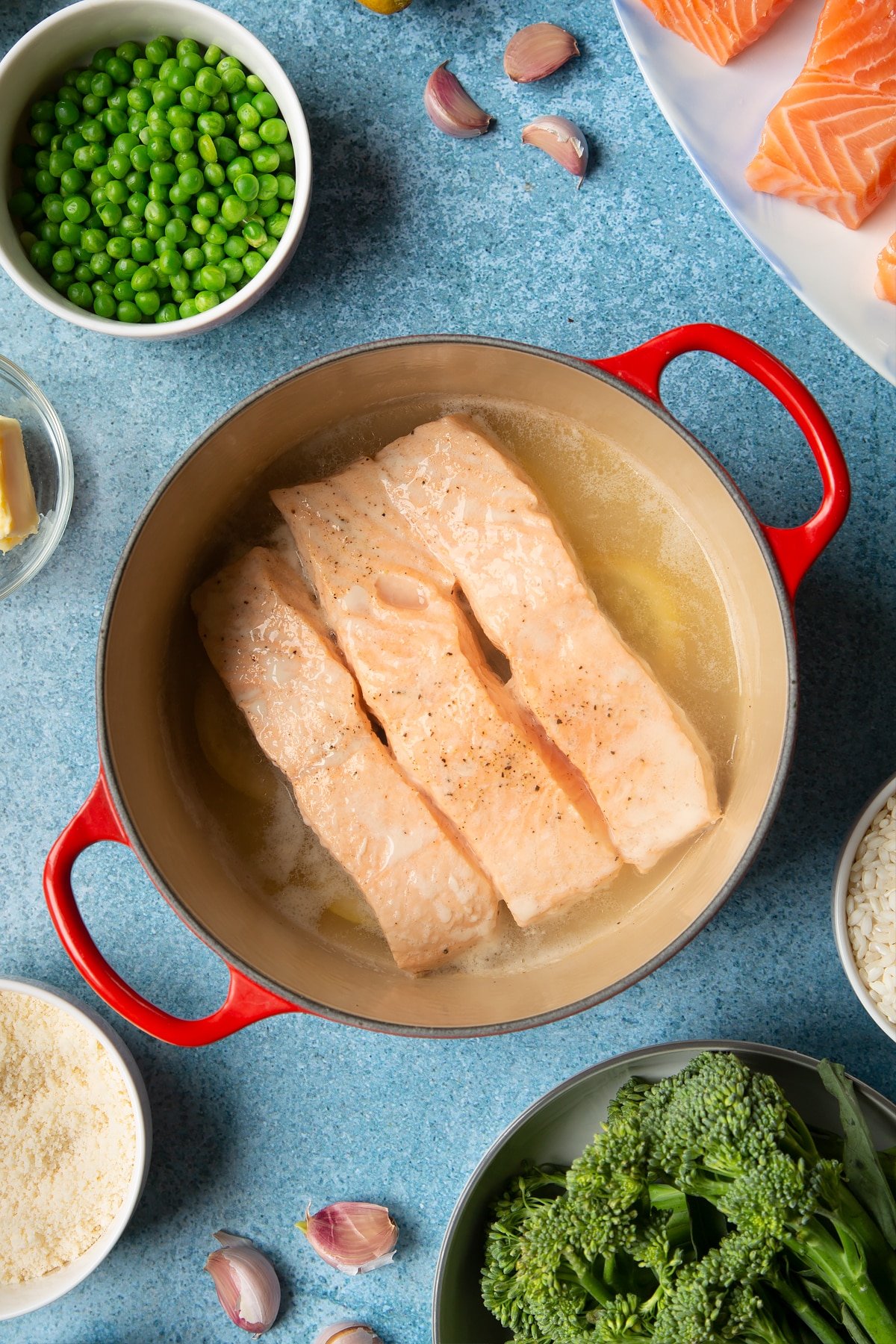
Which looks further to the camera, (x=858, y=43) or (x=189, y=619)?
(x=189, y=619)

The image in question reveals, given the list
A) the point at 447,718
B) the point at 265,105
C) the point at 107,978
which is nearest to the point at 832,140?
the point at 265,105

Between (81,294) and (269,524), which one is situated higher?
(81,294)

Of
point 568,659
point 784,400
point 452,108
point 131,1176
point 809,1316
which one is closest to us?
point 784,400

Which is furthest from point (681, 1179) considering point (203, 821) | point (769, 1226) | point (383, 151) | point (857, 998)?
point (383, 151)

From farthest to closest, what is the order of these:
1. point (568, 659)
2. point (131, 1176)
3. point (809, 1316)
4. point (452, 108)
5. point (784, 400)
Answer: point (131, 1176) < point (452, 108) < point (568, 659) < point (809, 1316) < point (784, 400)

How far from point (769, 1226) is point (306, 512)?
138 centimetres

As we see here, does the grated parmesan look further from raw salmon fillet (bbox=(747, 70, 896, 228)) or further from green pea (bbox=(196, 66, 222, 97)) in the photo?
raw salmon fillet (bbox=(747, 70, 896, 228))

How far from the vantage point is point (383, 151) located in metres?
1.96

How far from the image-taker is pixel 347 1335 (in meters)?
2.04

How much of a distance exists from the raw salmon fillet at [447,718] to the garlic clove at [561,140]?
75 cm

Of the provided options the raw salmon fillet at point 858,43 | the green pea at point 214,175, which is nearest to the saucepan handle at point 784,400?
the raw salmon fillet at point 858,43

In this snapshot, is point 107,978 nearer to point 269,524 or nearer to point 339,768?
point 339,768

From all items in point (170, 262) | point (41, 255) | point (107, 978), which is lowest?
point (107, 978)

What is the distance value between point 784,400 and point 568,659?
0.54m
